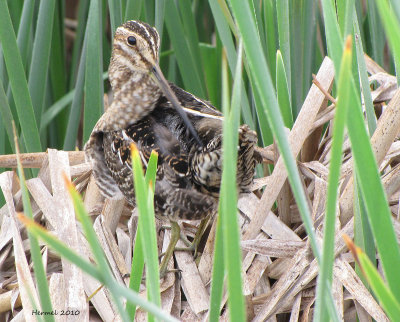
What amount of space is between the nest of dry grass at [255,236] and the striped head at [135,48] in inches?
13.3

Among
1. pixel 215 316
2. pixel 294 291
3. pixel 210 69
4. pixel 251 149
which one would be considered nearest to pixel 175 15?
pixel 210 69

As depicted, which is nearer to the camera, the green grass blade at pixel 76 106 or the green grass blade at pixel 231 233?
the green grass blade at pixel 231 233

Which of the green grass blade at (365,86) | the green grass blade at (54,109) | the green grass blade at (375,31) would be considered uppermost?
the green grass blade at (375,31)

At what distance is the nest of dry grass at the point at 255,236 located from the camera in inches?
62.2

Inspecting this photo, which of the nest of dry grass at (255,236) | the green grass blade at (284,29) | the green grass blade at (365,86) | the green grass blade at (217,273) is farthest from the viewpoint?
the green grass blade at (284,29)

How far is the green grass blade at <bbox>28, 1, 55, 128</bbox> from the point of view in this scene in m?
2.04

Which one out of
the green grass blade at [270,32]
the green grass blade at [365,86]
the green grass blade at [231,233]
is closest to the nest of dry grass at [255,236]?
the green grass blade at [365,86]

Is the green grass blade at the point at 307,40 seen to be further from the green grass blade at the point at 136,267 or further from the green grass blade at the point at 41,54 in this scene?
the green grass blade at the point at 136,267

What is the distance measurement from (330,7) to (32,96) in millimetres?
1377

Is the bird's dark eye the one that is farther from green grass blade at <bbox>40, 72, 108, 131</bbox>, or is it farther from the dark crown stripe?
green grass blade at <bbox>40, 72, 108, 131</bbox>

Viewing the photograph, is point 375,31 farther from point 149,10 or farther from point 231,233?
point 231,233

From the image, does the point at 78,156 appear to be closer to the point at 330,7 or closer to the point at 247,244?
the point at 247,244

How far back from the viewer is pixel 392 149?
183cm

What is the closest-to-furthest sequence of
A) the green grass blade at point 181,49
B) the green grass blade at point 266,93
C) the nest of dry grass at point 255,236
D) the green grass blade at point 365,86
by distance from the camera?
the green grass blade at point 266,93
the green grass blade at point 365,86
the nest of dry grass at point 255,236
the green grass blade at point 181,49
